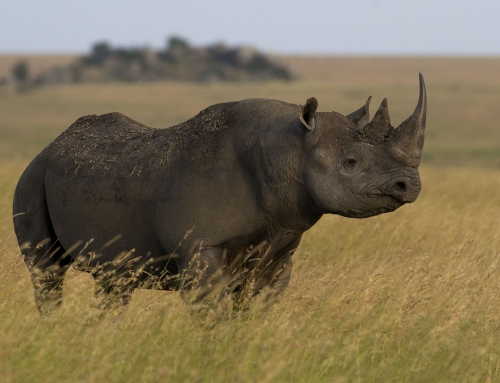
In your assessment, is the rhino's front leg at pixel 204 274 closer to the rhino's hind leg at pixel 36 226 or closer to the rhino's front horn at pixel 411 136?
the rhino's front horn at pixel 411 136

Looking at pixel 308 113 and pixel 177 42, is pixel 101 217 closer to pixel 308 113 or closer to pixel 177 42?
pixel 308 113

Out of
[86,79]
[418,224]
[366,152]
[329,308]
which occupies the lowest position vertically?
[86,79]

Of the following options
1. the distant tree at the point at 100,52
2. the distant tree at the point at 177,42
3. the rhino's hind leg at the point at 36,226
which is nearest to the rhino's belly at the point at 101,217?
the rhino's hind leg at the point at 36,226

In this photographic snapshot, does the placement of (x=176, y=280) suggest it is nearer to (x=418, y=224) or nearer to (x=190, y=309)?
(x=190, y=309)

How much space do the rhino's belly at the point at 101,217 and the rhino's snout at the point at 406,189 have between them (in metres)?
1.56

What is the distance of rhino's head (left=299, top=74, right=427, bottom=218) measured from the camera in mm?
5379

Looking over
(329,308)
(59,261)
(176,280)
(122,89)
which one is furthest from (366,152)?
(122,89)

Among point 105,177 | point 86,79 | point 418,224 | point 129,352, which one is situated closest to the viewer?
point 129,352

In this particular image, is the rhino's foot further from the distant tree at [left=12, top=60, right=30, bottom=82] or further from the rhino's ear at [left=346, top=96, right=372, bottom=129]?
the distant tree at [left=12, top=60, right=30, bottom=82]

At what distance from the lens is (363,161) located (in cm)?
548

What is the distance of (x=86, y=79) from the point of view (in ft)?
259

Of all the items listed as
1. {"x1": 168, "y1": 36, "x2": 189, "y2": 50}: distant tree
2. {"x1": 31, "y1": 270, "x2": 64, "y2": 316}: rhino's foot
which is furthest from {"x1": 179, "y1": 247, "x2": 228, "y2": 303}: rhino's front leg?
{"x1": 168, "y1": 36, "x2": 189, "y2": 50}: distant tree

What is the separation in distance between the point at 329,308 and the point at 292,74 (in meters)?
79.0

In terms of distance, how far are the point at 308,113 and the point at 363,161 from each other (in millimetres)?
440
